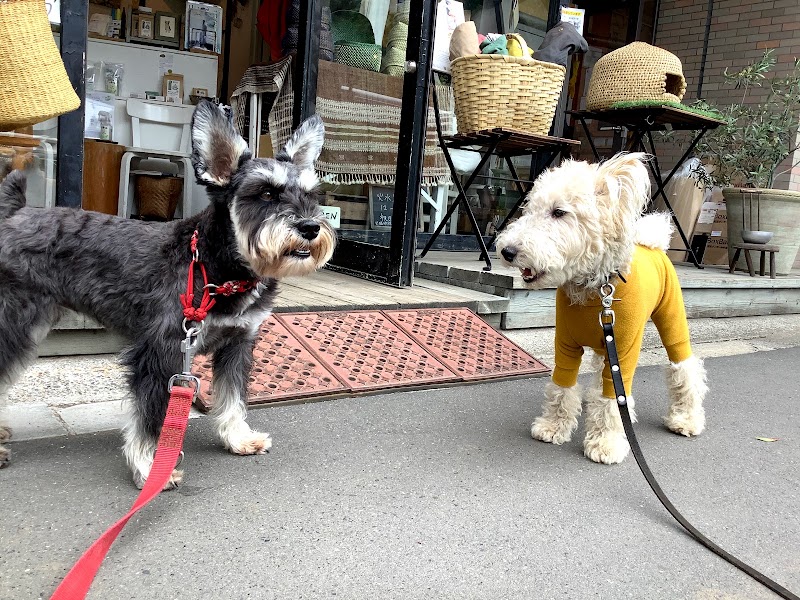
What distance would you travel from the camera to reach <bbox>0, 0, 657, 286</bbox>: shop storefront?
478cm

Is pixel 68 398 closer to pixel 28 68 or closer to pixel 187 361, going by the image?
pixel 187 361

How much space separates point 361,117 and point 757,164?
501cm

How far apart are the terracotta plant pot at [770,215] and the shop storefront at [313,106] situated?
224 cm

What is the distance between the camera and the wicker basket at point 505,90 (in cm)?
505

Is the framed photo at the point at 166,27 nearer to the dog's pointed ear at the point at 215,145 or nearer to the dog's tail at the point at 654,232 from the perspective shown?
the dog's pointed ear at the point at 215,145

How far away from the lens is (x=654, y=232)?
3.33m

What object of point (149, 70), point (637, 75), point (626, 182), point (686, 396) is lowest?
point (686, 396)

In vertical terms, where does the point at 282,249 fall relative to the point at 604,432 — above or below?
above

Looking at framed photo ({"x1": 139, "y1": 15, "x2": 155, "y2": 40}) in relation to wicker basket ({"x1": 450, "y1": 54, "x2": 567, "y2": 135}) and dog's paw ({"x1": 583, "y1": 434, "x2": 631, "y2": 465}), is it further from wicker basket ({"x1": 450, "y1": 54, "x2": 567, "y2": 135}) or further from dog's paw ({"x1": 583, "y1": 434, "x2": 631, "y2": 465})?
dog's paw ({"x1": 583, "y1": 434, "x2": 631, "y2": 465})

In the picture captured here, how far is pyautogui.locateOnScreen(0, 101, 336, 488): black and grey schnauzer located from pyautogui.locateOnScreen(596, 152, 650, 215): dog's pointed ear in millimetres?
1153

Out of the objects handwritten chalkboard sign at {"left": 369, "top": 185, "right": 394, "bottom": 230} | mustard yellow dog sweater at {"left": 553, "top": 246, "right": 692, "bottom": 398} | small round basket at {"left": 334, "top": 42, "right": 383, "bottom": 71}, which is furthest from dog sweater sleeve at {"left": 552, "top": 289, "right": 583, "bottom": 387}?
small round basket at {"left": 334, "top": 42, "right": 383, "bottom": 71}

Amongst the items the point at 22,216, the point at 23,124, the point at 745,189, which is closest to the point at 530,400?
the point at 22,216

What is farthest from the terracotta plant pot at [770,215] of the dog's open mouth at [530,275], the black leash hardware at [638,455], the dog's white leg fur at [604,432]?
the dog's open mouth at [530,275]

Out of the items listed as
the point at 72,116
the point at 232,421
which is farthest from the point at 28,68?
the point at 232,421
